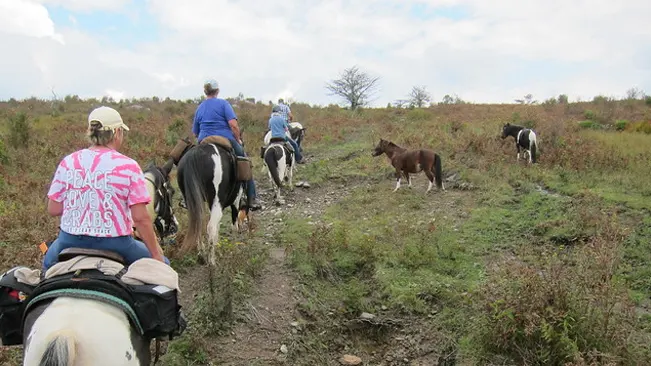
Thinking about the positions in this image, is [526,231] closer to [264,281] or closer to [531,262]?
[531,262]

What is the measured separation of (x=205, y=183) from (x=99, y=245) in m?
3.11

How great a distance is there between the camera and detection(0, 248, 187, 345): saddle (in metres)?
2.50

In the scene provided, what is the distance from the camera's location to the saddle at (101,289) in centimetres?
250

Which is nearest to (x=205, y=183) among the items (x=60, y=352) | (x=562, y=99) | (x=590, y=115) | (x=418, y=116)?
(x=60, y=352)

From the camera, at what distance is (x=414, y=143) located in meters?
15.6

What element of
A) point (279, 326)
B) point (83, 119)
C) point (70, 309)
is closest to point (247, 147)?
point (83, 119)

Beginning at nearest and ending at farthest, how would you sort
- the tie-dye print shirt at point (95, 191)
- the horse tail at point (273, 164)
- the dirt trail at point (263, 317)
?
the tie-dye print shirt at point (95, 191), the dirt trail at point (263, 317), the horse tail at point (273, 164)

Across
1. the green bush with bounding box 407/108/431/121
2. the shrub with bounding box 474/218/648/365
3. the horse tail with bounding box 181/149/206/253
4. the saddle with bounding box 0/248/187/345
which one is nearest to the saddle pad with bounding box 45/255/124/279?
the saddle with bounding box 0/248/187/345

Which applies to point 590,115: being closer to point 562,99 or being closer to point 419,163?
point 562,99

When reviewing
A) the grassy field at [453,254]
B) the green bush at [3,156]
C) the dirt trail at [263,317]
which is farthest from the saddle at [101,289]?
the green bush at [3,156]

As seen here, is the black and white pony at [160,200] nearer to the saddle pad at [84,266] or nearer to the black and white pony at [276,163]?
the saddle pad at [84,266]

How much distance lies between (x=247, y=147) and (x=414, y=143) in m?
5.92

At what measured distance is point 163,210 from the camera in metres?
5.85

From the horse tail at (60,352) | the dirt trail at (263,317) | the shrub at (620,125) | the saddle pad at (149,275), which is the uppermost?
the shrub at (620,125)
